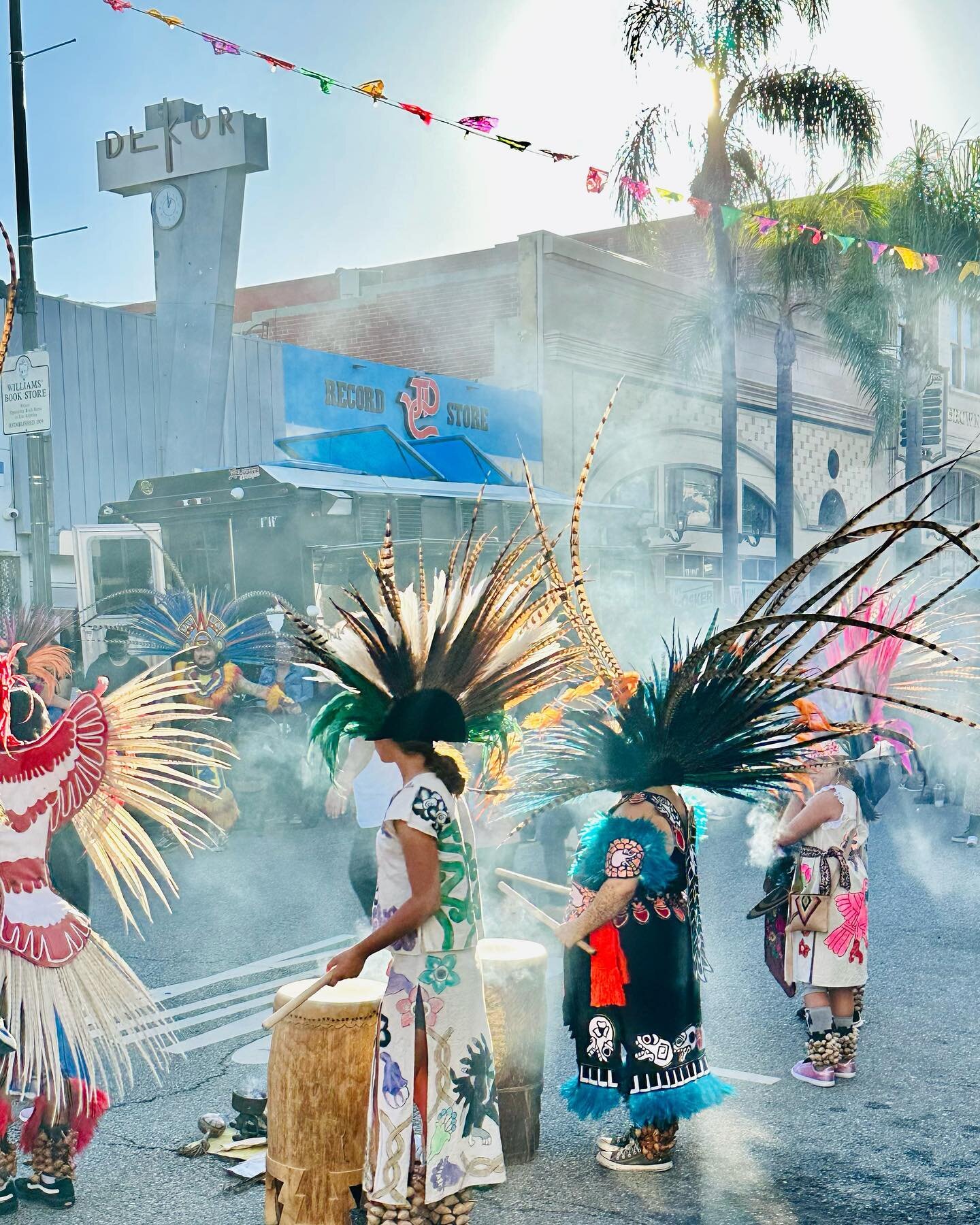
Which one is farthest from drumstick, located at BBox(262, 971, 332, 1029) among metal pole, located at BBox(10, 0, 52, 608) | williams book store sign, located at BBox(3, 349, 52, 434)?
metal pole, located at BBox(10, 0, 52, 608)

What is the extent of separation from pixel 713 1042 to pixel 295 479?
8.46m

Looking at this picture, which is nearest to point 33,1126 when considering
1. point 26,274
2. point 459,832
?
point 459,832

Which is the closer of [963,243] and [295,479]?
[295,479]

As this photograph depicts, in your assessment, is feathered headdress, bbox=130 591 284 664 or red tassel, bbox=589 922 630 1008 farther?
feathered headdress, bbox=130 591 284 664

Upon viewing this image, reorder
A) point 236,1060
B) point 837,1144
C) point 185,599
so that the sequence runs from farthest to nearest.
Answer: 1. point 185,599
2. point 236,1060
3. point 837,1144

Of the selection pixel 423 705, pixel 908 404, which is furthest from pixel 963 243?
pixel 423 705

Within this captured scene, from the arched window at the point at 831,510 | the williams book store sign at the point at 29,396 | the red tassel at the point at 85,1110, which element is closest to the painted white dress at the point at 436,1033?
the red tassel at the point at 85,1110

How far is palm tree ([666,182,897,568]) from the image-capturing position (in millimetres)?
21281

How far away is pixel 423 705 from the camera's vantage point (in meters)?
3.87

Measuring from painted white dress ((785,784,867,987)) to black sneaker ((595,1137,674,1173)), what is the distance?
4.02ft

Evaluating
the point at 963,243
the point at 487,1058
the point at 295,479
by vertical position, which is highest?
the point at 963,243

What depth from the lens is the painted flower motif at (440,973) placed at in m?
3.75

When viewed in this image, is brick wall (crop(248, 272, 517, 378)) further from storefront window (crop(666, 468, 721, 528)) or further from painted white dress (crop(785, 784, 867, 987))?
painted white dress (crop(785, 784, 867, 987))

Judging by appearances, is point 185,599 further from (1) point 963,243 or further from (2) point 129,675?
(1) point 963,243
